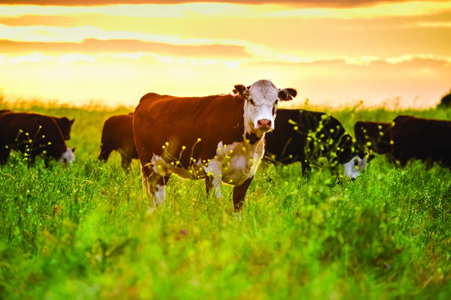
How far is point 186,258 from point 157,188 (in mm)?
3703

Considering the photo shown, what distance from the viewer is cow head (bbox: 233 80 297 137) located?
6.12m

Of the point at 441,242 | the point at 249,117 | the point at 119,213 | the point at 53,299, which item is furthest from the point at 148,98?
the point at 53,299

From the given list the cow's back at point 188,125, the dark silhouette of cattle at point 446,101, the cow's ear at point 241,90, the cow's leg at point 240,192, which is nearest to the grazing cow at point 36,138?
the cow's back at point 188,125

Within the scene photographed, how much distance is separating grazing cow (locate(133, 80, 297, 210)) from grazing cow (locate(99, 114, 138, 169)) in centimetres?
434

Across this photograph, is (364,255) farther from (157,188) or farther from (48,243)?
(157,188)

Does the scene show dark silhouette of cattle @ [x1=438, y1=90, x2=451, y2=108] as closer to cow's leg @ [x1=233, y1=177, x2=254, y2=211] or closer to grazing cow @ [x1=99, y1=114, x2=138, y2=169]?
grazing cow @ [x1=99, y1=114, x2=138, y2=169]

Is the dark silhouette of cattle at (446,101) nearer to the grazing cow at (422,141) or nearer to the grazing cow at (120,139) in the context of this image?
the grazing cow at (422,141)

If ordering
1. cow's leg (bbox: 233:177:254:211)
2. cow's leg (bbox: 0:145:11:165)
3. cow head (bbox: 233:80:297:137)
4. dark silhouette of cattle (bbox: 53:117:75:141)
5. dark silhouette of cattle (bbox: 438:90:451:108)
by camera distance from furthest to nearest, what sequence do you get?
dark silhouette of cattle (bbox: 438:90:451:108) < dark silhouette of cattle (bbox: 53:117:75:141) < cow's leg (bbox: 0:145:11:165) < cow's leg (bbox: 233:177:254:211) < cow head (bbox: 233:80:297:137)

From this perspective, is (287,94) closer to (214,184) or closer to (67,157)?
(214,184)

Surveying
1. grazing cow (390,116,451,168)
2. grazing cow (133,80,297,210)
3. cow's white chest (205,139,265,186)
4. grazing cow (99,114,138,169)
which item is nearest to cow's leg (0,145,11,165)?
grazing cow (99,114,138,169)

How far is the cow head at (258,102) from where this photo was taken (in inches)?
241

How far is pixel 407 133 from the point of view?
12344 mm

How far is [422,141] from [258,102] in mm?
7331

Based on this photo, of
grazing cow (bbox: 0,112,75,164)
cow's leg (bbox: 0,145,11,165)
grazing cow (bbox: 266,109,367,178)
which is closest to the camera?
grazing cow (bbox: 266,109,367,178)
